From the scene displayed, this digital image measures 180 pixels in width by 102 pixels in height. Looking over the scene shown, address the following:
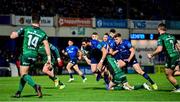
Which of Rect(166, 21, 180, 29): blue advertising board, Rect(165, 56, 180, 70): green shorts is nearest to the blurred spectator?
Rect(166, 21, 180, 29): blue advertising board

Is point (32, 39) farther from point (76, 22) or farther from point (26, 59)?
point (76, 22)

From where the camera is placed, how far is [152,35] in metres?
49.4

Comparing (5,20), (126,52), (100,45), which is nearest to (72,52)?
(126,52)

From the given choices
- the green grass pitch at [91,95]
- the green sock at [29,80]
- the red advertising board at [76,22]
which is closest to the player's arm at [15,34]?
the green sock at [29,80]

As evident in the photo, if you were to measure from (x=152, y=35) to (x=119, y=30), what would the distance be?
3.30 m

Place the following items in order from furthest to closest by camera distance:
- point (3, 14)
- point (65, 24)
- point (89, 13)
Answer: point (89, 13) → point (65, 24) → point (3, 14)

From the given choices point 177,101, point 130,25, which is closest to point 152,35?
point 130,25

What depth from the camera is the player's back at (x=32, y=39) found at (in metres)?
14.6

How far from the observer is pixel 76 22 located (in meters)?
46.6

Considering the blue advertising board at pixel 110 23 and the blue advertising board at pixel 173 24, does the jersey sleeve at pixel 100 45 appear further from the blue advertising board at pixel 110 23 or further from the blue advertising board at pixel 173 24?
the blue advertising board at pixel 173 24

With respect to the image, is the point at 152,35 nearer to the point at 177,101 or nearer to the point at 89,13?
the point at 89,13

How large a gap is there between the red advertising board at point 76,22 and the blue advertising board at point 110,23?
3.20ft

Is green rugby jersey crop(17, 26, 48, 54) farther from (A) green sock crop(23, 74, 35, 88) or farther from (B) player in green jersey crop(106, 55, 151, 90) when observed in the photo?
(B) player in green jersey crop(106, 55, 151, 90)

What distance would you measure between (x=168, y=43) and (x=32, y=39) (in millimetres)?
4724
